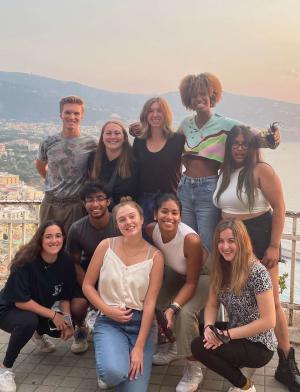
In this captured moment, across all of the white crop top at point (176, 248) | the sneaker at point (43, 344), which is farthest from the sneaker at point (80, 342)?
the white crop top at point (176, 248)

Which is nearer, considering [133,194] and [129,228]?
[129,228]

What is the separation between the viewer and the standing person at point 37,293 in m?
3.03

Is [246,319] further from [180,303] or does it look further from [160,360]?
[160,360]

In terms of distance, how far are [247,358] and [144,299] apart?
2.53 ft

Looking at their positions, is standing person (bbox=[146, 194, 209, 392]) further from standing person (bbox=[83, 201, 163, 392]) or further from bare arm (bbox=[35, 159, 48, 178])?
bare arm (bbox=[35, 159, 48, 178])

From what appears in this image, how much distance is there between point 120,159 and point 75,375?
1716mm

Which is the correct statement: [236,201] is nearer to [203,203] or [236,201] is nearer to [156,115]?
[203,203]

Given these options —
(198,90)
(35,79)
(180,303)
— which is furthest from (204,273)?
(35,79)

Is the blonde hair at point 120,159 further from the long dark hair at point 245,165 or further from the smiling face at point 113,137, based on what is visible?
the long dark hair at point 245,165

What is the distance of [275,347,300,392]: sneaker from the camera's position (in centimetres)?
288

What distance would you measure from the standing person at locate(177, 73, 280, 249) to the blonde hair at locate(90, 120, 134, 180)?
1.53 ft

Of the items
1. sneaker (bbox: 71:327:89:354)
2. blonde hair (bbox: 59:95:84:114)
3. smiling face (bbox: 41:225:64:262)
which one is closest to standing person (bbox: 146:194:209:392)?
smiling face (bbox: 41:225:64:262)

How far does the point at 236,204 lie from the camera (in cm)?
306

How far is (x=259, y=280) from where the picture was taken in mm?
2625
